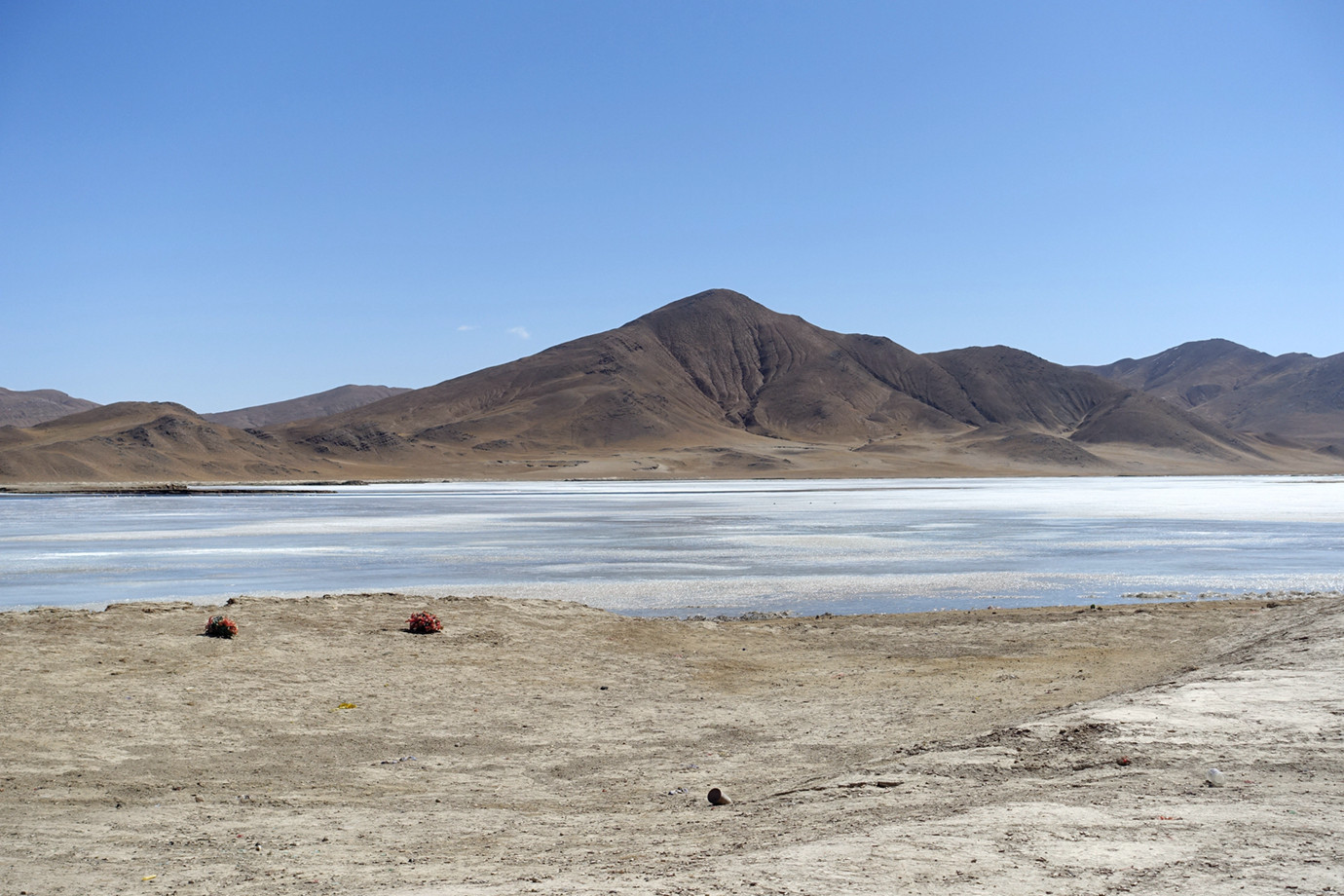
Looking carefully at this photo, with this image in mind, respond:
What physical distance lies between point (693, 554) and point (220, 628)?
54.6 ft

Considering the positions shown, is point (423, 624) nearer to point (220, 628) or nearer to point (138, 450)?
point (220, 628)

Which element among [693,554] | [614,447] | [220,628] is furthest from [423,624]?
[614,447]

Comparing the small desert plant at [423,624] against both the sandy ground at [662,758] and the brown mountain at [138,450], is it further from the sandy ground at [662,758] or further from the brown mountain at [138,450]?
the brown mountain at [138,450]

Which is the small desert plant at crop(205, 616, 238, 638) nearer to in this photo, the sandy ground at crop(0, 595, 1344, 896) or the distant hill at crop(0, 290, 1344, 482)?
the sandy ground at crop(0, 595, 1344, 896)

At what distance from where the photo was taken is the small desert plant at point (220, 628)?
14.3 m

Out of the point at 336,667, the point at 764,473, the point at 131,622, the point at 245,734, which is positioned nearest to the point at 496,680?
the point at 336,667

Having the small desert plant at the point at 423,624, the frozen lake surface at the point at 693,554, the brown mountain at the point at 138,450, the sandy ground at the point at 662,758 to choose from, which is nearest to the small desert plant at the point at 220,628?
the sandy ground at the point at 662,758

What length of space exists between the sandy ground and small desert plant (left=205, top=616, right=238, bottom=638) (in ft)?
0.58

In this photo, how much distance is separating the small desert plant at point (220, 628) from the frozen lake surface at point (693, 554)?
21.3ft

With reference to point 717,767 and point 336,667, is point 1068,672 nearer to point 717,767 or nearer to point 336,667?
point 717,767

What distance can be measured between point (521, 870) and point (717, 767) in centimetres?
311

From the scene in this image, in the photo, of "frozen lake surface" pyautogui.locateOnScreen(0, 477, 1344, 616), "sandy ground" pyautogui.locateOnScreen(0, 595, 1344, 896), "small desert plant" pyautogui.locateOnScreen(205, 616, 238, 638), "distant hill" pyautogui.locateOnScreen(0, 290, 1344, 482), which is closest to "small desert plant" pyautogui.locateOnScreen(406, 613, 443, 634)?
"sandy ground" pyautogui.locateOnScreen(0, 595, 1344, 896)

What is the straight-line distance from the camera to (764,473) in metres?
131

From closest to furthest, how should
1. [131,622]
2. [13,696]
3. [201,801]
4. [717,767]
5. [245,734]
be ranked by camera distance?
[201,801] < [717,767] < [245,734] < [13,696] < [131,622]
